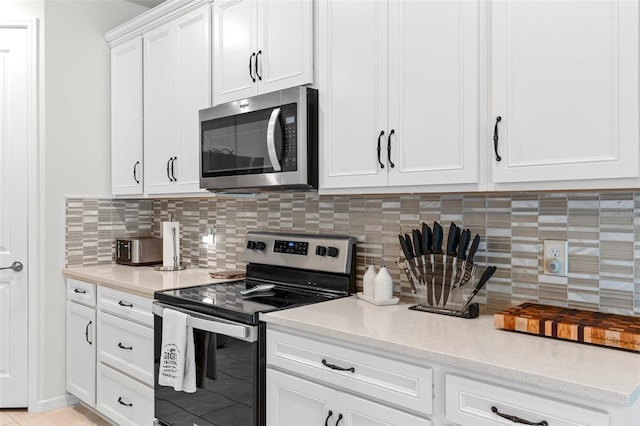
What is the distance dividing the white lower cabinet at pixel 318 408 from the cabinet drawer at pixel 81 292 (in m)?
1.59

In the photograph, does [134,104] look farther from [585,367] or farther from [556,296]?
[585,367]

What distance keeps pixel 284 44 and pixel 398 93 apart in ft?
2.18

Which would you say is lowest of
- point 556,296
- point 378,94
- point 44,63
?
point 556,296

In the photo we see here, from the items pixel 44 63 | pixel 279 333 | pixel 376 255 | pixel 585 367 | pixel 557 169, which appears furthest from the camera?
pixel 44 63

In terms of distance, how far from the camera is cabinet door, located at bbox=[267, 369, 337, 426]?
1.65 metres

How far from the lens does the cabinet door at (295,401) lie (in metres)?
1.65

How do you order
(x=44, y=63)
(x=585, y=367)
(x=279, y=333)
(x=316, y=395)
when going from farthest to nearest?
(x=44, y=63) → (x=279, y=333) → (x=316, y=395) → (x=585, y=367)

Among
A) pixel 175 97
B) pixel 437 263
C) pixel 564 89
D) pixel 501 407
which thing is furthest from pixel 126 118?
pixel 501 407

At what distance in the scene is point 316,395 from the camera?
1.67m

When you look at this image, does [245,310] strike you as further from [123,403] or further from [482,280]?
Answer: [123,403]

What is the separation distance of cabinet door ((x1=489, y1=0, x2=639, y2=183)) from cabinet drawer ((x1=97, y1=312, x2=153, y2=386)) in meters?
1.90

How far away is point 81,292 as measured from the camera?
118 inches

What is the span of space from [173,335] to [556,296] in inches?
61.1

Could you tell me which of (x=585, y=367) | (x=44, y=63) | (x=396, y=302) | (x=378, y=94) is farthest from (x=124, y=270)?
(x=585, y=367)
